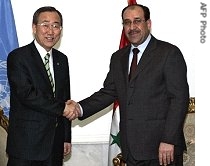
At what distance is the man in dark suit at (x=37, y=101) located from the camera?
2.38 m

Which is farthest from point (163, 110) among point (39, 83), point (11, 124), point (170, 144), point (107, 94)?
point (11, 124)

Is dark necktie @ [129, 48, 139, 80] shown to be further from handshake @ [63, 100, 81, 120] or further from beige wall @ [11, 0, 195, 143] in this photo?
beige wall @ [11, 0, 195, 143]

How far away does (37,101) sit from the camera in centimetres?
237

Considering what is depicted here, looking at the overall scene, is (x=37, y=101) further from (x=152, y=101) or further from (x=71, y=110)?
(x=152, y=101)

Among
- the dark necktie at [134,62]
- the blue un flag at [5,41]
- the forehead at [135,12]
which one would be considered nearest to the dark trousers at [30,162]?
the dark necktie at [134,62]

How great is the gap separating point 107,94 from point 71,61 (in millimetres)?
960

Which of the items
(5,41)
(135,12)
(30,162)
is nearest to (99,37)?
(5,41)

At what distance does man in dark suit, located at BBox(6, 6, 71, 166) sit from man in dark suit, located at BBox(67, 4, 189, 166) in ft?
1.57

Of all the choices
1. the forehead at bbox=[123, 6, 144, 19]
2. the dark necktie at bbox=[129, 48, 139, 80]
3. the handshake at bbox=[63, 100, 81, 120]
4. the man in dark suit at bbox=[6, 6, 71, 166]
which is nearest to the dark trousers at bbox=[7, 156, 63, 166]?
the man in dark suit at bbox=[6, 6, 71, 166]

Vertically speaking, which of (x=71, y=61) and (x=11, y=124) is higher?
(x=71, y=61)

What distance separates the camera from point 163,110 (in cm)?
235

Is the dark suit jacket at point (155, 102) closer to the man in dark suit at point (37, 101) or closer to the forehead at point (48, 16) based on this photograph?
the man in dark suit at point (37, 101)

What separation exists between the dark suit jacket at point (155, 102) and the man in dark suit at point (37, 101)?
0.50 m

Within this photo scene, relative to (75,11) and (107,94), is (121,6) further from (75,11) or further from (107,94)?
(107,94)
